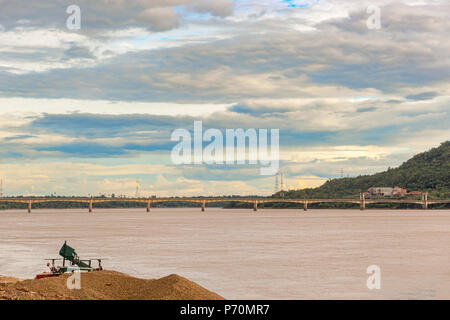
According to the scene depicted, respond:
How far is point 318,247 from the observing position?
75.1 m

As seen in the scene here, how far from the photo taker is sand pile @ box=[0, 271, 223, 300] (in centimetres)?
2462

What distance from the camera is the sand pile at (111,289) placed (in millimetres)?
24625

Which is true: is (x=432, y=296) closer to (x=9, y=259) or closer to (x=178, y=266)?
(x=178, y=266)

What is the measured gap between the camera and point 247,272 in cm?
4584

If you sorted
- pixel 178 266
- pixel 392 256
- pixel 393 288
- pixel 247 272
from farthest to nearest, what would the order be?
pixel 392 256, pixel 178 266, pixel 247 272, pixel 393 288

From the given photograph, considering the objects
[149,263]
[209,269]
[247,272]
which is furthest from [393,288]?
[149,263]

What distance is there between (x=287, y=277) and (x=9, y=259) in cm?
2878

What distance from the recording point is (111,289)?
27.8m
